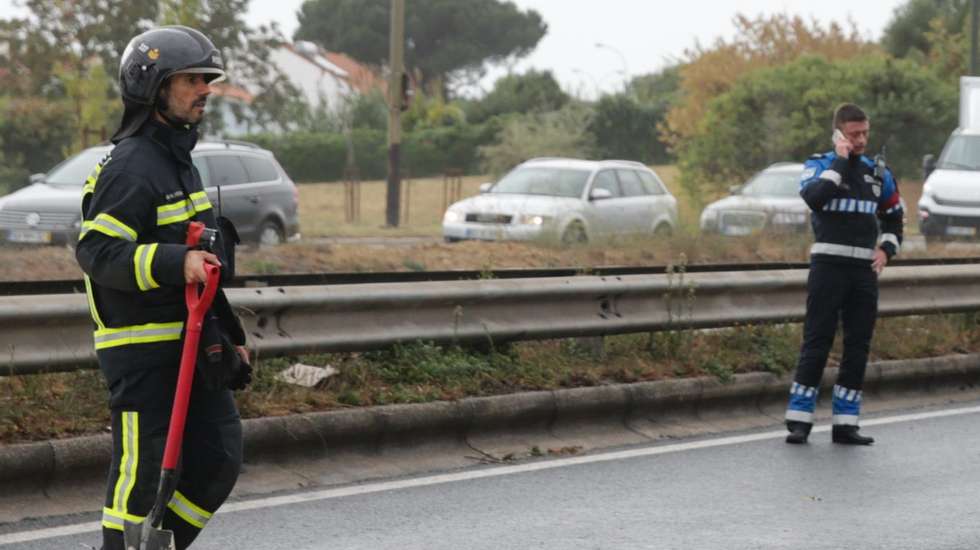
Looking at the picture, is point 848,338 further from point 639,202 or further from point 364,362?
point 639,202

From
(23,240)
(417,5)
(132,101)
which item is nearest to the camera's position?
(132,101)

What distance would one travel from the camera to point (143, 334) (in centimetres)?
478

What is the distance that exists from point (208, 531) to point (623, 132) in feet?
175

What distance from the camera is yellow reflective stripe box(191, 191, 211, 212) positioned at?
193 inches

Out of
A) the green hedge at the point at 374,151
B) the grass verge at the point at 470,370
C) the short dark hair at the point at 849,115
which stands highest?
the short dark hair at the point at 849,115

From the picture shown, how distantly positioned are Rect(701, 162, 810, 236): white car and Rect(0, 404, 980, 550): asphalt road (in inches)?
516

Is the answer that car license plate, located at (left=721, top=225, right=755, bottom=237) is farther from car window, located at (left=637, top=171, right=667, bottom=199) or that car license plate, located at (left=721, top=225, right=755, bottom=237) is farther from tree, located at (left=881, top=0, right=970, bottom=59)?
tree, located at (left=881, top=0, right=970, bottom=59)

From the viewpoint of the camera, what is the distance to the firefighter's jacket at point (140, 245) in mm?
4641

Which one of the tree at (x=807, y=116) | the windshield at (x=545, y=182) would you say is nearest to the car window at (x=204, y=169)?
the windshield at (x=545, y=182)

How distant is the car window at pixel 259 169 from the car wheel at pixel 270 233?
0.54 m

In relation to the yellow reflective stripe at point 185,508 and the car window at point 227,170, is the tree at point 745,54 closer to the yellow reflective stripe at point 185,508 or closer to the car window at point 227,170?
the car window at point 227,170

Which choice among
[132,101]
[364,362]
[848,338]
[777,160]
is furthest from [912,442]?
→ [777,160]

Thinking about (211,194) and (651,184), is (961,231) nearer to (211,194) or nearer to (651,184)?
(651,184)

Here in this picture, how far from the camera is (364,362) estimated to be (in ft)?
29.5
